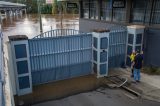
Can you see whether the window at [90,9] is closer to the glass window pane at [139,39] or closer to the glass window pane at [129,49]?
the glass window pane at [129,49]

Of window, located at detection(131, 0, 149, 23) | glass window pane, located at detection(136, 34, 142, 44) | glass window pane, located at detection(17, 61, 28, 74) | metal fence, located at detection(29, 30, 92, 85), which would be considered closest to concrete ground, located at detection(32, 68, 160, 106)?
glass window pane, located at detection(17, 61, 28, 74)

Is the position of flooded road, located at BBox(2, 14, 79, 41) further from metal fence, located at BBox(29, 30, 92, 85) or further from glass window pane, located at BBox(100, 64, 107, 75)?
glass window pane, located at BBox(100, 64, 107, 75)

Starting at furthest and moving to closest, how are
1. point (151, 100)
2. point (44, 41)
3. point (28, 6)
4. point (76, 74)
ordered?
1. point (28, 6)
2. point (76, 74)
3. point (44, 41)
4. point (151, 100)

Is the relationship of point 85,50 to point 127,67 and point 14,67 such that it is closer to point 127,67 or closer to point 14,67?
point 127,67

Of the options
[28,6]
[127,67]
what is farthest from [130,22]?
[28,6]

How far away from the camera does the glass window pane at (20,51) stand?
780 cm

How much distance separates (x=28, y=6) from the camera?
3258 inches

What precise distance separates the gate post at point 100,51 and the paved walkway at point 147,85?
87 cm

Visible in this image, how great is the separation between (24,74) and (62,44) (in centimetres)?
229

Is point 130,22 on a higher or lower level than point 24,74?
higher

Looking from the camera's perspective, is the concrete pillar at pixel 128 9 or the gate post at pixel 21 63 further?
the concrete pillar at pixel 128 9

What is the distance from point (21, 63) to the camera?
7973 mm

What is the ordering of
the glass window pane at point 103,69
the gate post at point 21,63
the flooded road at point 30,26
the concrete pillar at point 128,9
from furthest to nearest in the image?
the flooded road at point 30,26, the concrete pillar at point 128,9, the glass window pane at point 103,69, the gate post at point 21,63

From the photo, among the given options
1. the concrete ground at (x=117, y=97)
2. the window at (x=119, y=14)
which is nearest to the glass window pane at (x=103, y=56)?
the concrete ground at (x=117, y=97)
